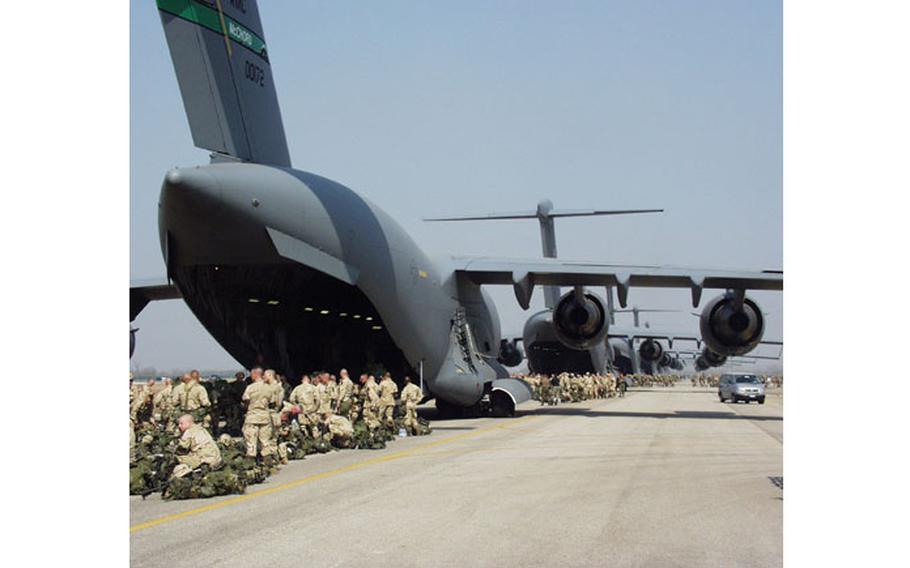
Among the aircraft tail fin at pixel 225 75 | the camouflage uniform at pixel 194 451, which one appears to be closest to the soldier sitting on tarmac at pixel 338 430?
the aircraft tail fin at pixel 225 75

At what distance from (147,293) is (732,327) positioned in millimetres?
13259

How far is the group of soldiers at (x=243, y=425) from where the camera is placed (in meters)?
10.5

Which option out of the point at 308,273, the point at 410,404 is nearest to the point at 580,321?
the point at 410,404

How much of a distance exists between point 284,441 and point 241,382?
4.42 metres

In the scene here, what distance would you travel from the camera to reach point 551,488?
34.3 feet

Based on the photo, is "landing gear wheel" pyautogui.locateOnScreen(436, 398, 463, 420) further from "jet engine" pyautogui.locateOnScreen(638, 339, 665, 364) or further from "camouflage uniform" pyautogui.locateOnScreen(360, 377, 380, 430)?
"jet engine" pyautogui.locateOnScreen(638, 339, 665, 364)

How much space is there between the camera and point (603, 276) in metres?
22.4

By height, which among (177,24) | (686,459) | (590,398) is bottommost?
(590,398)

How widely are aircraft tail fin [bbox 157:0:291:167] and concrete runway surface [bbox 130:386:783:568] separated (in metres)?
5.33

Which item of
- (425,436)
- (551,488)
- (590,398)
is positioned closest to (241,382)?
(425,436)

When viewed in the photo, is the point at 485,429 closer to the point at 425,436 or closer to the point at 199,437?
the point at 425,436

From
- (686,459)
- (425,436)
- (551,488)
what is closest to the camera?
(551,488)

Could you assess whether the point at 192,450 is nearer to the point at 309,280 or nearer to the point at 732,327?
the point at 309,280

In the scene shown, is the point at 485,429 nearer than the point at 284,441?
No
